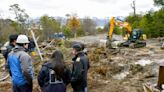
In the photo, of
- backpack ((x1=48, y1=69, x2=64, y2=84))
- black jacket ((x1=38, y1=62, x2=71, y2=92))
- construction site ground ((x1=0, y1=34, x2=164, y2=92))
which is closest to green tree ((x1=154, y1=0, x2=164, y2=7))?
construction site ground ((x1=0, y1=34, x2=164, y2=92))

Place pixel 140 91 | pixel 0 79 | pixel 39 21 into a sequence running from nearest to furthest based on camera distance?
pixel 140 91, pixel 0 79, pixel 39 21

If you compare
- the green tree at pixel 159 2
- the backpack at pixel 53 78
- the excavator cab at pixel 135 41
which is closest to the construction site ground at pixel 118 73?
the excavator cab at pixel 135 41

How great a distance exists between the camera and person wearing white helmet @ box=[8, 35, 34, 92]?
6.43 m

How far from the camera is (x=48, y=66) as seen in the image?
5812mm

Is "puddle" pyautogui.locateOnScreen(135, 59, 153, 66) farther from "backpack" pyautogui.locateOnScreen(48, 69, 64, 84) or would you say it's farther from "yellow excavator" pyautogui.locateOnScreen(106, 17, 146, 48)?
"backpack" pyautogui.locateOnScreen(48, 69, 64, 84)

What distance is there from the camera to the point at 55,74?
588cm

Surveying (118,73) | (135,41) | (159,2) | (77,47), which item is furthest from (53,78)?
(159,2)

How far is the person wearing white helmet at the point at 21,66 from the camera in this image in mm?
6426

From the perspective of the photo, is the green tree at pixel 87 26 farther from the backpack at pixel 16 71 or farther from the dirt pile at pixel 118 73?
the backpack at pixel 16 71

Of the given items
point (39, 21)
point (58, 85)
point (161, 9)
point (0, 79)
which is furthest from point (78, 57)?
point (39, 21)

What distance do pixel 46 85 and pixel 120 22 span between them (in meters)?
16.0

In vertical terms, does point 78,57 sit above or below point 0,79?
above

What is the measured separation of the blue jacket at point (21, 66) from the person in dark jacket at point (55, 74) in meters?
0.50

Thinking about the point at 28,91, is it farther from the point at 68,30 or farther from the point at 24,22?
the point at 68,30
